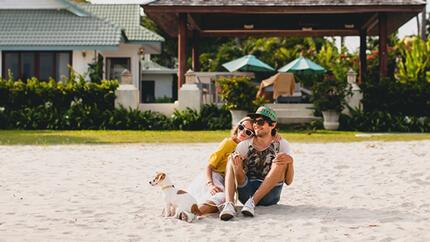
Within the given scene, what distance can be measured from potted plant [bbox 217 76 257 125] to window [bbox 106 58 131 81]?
36.1ft

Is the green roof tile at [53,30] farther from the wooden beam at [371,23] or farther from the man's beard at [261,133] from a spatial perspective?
the man's beard at [261,133]

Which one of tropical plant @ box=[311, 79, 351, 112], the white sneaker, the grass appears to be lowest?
the white sneaker

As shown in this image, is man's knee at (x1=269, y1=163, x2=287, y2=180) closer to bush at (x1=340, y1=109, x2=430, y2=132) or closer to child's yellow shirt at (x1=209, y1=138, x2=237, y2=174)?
child's yellow shirt at (x1=209, y1=138, x2=237, y2=174)

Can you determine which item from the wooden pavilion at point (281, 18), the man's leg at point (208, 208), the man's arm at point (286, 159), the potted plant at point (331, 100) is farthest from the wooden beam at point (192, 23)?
the man's leg at point (208, 208)

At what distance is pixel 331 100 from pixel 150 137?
18.7ft

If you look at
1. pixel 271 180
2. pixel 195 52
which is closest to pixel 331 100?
pixel 195 52

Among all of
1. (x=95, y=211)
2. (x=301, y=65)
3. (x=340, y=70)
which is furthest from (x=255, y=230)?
(x=340, y=70)

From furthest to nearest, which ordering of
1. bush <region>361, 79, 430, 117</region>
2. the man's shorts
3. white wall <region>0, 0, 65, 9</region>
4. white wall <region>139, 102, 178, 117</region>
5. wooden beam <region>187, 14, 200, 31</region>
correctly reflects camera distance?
white wall <region>0, 0, 65, 9</region>, wooden beam <region>187, 14, 200, 31</region>, white wall <region>139, 102, 178, 117</region>, bush <region>361, 79, 430, 117</region>, the man's shorts

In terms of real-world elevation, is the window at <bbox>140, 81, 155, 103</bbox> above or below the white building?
below

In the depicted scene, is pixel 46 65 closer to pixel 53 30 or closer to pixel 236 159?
pixel 53 30

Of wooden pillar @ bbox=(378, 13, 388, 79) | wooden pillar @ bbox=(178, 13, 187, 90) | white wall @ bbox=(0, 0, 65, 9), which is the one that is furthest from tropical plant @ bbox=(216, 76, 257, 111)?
white wall @ bbox=(0, 0, 65, 9)

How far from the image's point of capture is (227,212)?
7.51 metres

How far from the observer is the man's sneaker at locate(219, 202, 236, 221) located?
7.52 m

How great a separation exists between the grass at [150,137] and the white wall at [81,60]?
8.17 metres
